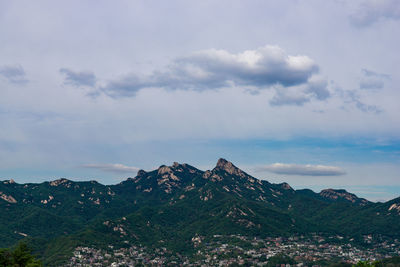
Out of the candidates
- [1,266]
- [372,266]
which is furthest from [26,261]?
[372,266]

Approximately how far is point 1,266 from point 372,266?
132m

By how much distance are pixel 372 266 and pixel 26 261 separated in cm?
12607

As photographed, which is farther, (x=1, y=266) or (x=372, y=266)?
(x=372, y=266)

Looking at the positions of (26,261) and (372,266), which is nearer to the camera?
(26,261)

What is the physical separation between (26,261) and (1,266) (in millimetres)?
7504

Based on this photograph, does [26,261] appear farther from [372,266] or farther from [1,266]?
[372,266]

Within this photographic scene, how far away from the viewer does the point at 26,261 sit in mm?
114438

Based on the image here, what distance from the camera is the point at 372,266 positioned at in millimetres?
131750

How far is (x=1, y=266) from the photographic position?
4296 inches
